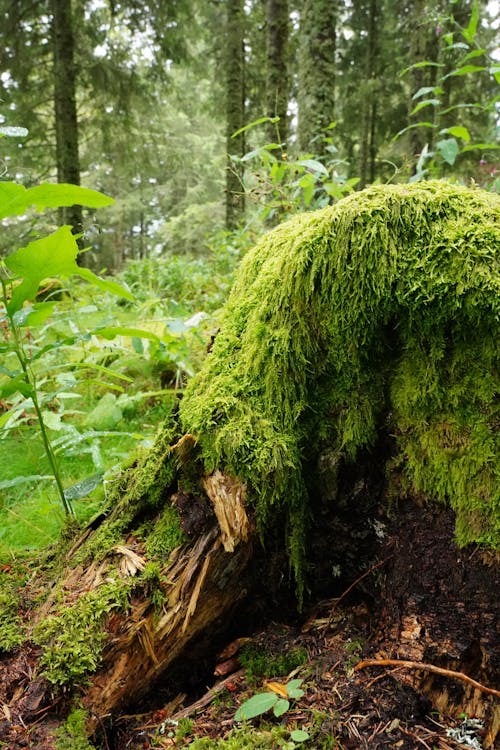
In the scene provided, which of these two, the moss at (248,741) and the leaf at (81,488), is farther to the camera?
the leaf at (81,488)

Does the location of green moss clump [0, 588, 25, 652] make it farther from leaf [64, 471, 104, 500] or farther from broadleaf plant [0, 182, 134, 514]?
broadleaf plant [0, 182, 134, 514]

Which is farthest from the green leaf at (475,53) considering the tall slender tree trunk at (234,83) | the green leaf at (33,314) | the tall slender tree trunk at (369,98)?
the tall slender tree trunk at (369,98)

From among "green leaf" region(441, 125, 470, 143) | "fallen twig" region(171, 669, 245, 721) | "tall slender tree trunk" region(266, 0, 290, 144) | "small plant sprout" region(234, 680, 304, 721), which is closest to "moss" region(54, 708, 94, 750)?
"fallen twig" region(171, 669, 245, 721)

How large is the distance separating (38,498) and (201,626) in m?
1.43

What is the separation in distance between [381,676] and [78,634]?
960 millimetres

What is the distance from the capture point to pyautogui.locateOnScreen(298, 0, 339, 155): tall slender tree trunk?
5.13 metres

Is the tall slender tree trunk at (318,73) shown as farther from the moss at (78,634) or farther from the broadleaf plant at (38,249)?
the moss at (78,634)

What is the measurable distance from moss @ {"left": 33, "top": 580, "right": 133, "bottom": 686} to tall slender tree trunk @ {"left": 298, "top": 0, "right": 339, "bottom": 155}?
4.87 meters

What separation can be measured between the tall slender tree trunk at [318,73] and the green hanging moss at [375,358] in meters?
4.00

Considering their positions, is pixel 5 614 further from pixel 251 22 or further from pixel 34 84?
pixel 251 22

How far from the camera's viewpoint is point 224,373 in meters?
1.83

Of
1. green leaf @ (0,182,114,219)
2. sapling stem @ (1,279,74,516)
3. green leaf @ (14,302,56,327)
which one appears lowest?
sapling stem @ (1,279,74,516)

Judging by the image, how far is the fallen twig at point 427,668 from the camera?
131 centimetres

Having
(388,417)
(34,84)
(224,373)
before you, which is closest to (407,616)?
(388,417)
